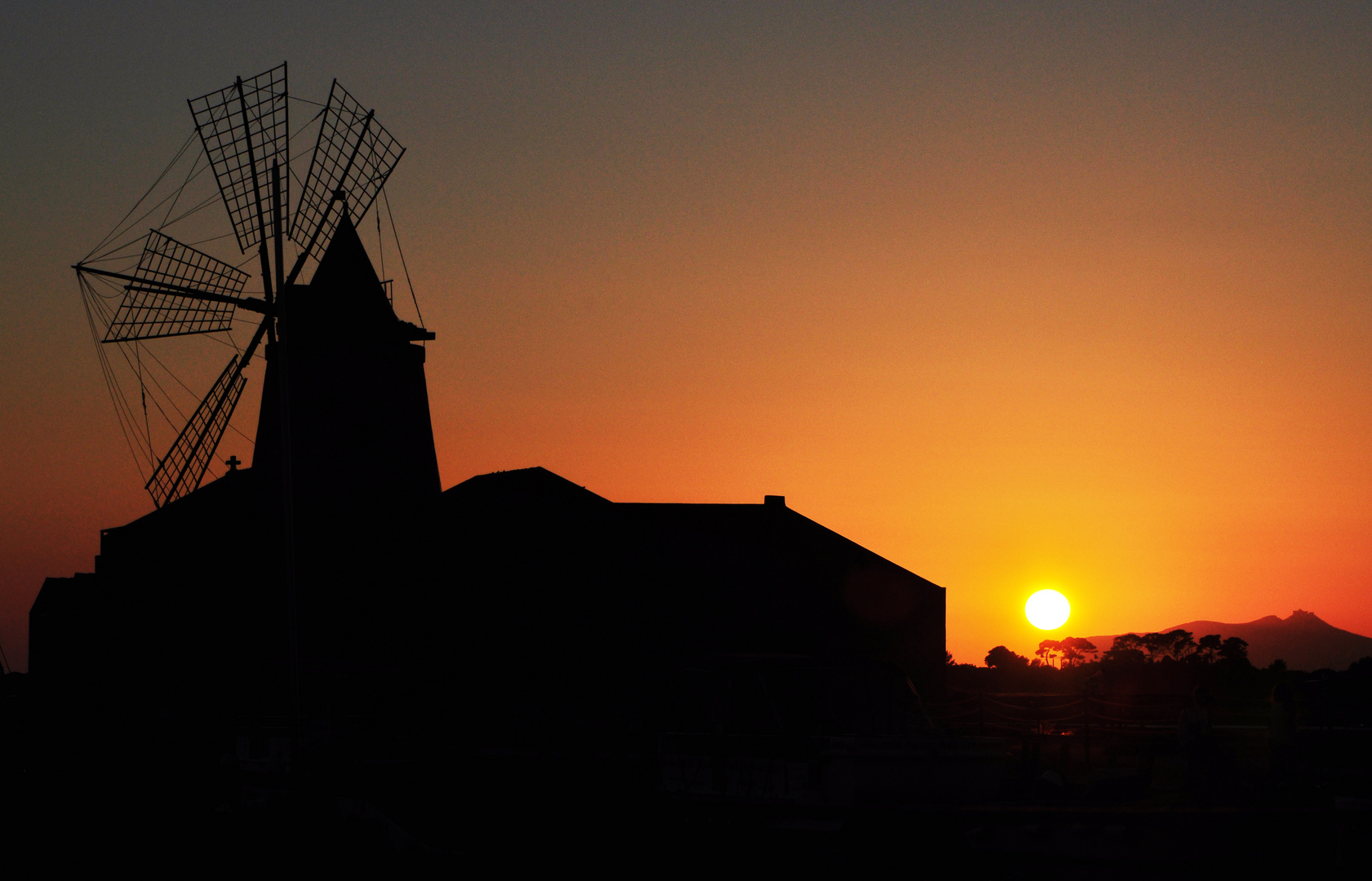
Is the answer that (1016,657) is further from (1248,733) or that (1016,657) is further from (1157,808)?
(1157,808)

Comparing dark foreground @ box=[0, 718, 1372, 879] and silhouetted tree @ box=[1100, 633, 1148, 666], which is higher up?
silhouetted tree @ box=[1100, 633, 1148, 666]

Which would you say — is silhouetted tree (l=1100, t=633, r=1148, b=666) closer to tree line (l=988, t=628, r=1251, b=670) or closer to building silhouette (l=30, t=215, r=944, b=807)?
tree line (l=988, t=628, r=1251, b=670)

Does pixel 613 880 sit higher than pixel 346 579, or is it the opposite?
pixel 346 579

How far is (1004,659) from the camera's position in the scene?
14588 cm

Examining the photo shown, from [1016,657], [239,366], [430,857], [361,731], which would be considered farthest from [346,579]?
[1016,657]

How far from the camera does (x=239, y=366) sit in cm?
3734

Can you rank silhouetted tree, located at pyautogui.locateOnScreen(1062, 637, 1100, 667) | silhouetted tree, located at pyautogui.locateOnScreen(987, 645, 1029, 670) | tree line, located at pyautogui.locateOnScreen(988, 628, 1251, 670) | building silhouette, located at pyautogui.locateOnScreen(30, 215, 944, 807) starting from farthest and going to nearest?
silhouetted tree, located at pyautogui.locateOnScreen(1062, 637, 1100, 667)
silhouetted tree, located at pyautogui.locateOnScreen(987, 645, 1029, 670)
tree line, located at pyautogui.locateOnScreen(988, 628, 1251, 670)
building silhouette, located at pyautogui.locateOnScreen(30, 215, 944, 807)

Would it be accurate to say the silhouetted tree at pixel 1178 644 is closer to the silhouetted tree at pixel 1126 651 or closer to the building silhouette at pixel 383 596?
the silhouetted tree at pixel 1126 651

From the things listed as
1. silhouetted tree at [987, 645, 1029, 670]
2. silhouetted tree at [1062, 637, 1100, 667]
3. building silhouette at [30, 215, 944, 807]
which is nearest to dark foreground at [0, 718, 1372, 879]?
building silhouette at [30, 215, 944, 807]

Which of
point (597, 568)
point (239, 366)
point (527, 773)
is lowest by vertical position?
point (527, 773)

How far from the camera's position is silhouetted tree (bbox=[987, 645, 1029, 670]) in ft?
459

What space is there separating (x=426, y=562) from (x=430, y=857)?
14.0 m

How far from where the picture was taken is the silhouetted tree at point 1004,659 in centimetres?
14001

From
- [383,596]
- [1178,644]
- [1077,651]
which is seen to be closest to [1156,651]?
[1178,644]
